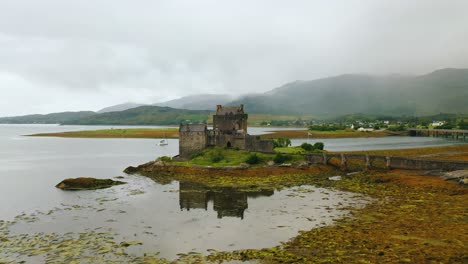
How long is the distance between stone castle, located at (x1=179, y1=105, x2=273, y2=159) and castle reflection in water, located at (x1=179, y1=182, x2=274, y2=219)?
1399cm

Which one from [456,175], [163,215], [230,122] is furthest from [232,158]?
[456,175]

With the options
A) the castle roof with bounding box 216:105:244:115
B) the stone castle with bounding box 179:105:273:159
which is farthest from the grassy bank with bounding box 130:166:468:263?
the castle roof with bounding box 216:105:244:115

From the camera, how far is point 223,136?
5688 centimetres

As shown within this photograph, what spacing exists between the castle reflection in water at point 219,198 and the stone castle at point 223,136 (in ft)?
45.9

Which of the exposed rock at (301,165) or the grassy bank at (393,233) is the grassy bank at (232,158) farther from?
the grassy bank at (393,233)

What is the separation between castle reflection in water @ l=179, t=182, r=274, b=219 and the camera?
31797 mm

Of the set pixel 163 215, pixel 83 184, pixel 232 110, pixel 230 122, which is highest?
pixel 232 110

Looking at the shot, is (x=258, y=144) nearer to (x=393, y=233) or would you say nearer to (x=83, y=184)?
(x=83, y=184)

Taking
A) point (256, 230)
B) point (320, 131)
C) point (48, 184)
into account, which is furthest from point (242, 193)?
point (320, 131)

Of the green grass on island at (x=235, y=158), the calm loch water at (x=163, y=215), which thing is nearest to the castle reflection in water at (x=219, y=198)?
the calm loch water at (x=163, y=215)

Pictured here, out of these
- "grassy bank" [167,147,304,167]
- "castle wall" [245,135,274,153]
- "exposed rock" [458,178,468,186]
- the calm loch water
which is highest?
"castle wall" [245,135,274,153]

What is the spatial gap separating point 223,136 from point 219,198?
21.5m

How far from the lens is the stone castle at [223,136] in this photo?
54.9 m

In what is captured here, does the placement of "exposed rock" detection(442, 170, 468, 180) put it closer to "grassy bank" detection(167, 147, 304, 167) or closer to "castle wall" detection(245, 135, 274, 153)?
"grassy bank" detection(167, 147, 304, 167)
